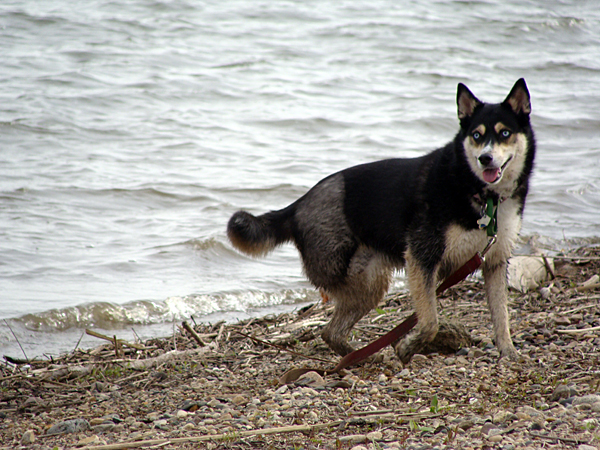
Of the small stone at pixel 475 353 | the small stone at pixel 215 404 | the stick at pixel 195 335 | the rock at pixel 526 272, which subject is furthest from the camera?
the rock at pixel 526 272

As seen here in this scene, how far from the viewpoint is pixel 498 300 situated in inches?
186

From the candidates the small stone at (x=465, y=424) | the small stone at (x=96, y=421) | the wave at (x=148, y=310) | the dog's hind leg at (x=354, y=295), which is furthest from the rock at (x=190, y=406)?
the wave at (x=148, y=310)

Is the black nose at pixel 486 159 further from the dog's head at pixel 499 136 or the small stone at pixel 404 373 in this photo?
the small stone at pixel 404 373

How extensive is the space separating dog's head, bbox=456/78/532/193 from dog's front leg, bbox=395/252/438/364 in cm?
77

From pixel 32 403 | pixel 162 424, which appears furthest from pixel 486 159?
pixel 32 403

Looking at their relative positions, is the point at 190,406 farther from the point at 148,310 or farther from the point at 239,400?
the point at 148,310

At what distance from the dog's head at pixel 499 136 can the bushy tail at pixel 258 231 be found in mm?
1550

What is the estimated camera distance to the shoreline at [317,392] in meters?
3.20

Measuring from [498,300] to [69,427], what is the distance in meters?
3.05

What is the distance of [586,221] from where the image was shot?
937cm

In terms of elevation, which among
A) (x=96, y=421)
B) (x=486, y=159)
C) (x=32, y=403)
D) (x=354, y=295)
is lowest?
(x=32, y=403)

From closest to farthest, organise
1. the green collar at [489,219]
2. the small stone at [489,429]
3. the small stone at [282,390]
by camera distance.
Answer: the small stone at [489,429]
the small stone at [282,390]
the green collar at [489,219]

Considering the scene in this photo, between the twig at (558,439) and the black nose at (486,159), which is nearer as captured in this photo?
the twig at (558,439)

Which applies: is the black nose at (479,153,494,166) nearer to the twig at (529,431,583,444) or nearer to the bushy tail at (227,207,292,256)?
the bushy tail at (227,207,292,256)
